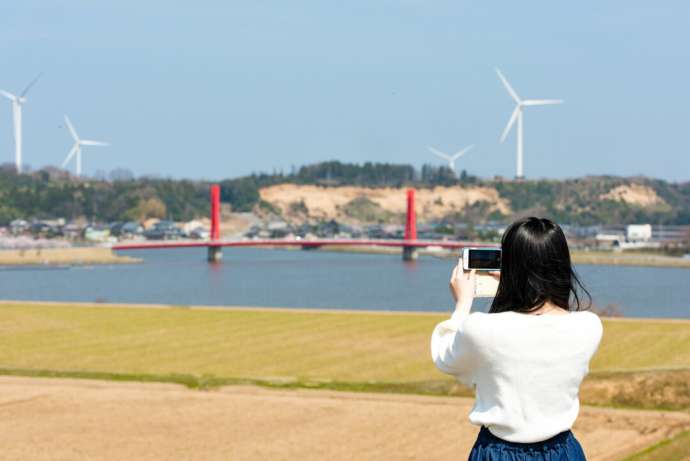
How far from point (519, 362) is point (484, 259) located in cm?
27

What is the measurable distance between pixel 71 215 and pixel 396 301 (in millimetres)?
105368

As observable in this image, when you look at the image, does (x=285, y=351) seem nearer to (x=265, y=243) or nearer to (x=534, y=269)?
(x=534, y=269)

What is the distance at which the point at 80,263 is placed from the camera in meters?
91.9

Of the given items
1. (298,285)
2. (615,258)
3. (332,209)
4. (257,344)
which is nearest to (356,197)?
(332,209)

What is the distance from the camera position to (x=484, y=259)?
3.14 m

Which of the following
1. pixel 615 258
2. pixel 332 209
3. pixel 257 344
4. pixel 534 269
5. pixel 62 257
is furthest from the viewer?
pixel 332 209

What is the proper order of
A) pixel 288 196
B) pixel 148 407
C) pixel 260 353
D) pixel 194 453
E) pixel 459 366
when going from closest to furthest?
pixel 459 366 < pixel 194 453 < pixel 148 407 < pixel 260 353 < pixel 288 196

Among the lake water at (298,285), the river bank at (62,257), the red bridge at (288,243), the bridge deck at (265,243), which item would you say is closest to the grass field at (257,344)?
the lake water at (298,285)

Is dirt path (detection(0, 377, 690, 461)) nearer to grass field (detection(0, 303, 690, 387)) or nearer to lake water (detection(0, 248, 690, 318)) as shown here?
grass field (detection(0, 303, 690, 387))

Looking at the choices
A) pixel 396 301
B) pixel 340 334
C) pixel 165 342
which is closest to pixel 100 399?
pixel 165 342

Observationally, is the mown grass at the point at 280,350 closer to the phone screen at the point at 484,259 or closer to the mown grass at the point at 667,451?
the mown grass at the point at 667,451

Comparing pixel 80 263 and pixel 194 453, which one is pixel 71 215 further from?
pixel 194 453


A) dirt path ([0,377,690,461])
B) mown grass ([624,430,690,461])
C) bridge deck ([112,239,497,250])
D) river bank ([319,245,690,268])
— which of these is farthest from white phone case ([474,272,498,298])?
river bank ([319,245,690,268])

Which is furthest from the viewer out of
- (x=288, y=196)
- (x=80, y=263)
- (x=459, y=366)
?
(x=288, y=196)
